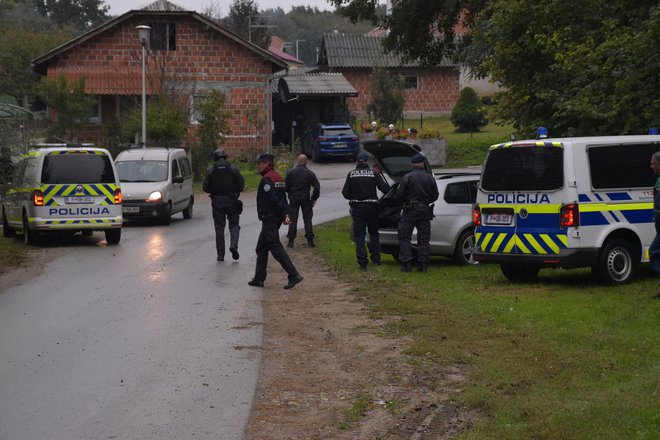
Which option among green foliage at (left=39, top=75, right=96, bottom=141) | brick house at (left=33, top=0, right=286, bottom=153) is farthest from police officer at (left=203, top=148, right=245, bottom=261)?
brick house at (left=33, top=0, right=286, bottom=153)

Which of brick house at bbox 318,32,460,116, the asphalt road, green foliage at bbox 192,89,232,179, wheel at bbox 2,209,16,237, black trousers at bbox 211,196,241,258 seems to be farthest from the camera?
brick house at bbox 318,32,460,116

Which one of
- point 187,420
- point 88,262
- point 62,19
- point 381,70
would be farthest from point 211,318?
point 62,19

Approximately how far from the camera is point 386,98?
57.9 metres

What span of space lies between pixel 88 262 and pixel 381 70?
41.6m

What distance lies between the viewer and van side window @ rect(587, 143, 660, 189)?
14.0 m

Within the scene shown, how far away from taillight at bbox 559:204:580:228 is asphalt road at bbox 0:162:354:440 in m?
3.95

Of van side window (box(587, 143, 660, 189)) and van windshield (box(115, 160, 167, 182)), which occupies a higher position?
van side window (box(587, 143, 660, 189))

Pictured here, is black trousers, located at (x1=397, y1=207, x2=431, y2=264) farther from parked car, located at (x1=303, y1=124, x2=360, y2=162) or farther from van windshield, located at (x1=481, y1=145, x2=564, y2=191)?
parked car, located at (x1=303, y1=124, x2=360, y2=162)

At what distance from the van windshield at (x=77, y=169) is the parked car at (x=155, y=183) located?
4.45 meters

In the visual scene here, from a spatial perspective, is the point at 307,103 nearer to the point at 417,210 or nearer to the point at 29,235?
the point at 29,235

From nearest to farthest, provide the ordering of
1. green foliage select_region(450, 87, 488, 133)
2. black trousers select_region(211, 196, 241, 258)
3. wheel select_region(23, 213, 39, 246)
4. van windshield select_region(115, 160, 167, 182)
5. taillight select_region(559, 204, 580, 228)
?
taillight select_region(559, 204, 580, 228) < black trousers select_region(211, 196, 241, 258) < wheel select_region(23, 213, 39, 246) < van windshield select_region(115, 160, 167, 182) < green foliage select_region(450, 87, 488, 133)

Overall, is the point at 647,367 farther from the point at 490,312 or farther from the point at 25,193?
the point at 25,193

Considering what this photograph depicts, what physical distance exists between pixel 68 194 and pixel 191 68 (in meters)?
29.1

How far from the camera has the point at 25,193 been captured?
70.4ft
